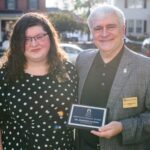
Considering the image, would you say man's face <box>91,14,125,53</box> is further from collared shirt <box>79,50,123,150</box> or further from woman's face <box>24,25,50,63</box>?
woman's face <box>24,25,50,63</box>

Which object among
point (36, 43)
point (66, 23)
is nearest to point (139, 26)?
point (66, 23)

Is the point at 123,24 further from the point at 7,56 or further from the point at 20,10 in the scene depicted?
the point at 20,10

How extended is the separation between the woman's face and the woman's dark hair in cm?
4

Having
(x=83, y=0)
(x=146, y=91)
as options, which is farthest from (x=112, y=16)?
(x=83, y=0)

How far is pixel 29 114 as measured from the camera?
432 centimetres

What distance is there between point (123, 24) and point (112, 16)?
141mm

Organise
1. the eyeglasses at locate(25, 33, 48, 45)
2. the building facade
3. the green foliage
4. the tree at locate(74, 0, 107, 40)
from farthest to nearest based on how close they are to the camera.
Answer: the tree at locate(74, 0, 107, 40), the building facade, the green foliage, the eyeglasses at locate(25, 33, 48, 45)

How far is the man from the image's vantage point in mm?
4297

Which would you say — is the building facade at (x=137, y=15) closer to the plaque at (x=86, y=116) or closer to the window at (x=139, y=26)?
the window at (x=139, y=26)

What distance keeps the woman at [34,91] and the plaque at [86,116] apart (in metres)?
0.19

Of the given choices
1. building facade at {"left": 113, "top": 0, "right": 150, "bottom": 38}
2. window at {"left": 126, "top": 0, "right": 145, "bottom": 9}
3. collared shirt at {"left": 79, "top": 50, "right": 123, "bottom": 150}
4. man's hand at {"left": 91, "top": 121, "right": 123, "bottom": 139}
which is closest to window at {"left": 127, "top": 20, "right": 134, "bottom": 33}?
building facade at {"left": 113, "top": 0, "right": 150, "bottom": 38}

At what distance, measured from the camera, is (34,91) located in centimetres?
439

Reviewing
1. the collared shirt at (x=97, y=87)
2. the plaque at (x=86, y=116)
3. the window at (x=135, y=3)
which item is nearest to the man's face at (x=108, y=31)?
the collared shirt at (x=97, y=87)

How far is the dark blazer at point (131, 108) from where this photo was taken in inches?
168
